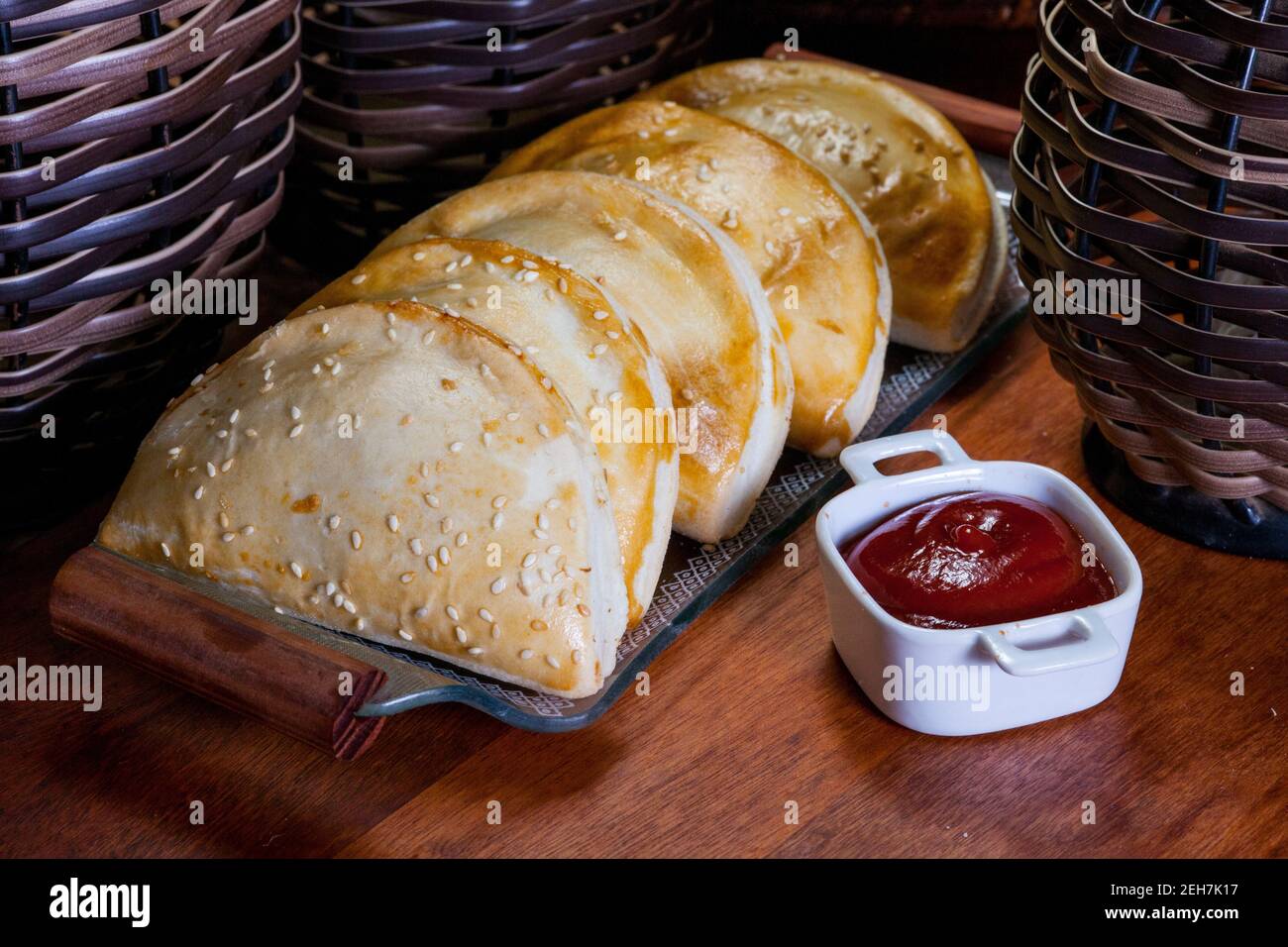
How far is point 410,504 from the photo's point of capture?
1.66m

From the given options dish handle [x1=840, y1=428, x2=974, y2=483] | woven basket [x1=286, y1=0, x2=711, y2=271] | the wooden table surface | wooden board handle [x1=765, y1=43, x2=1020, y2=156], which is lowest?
the wooden table surface

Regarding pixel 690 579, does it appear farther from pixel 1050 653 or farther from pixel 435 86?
pixel 435 86

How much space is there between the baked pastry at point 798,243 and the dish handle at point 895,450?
16cm

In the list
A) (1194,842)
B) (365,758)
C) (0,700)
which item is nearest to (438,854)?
(365,758)

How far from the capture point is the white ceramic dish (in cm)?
160

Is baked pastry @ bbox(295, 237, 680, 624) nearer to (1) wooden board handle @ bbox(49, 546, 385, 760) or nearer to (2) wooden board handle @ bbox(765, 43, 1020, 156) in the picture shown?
(1) wooden board handle @ bbox(49, 546, 385, 760)

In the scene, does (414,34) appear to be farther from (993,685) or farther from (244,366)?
(993,685)

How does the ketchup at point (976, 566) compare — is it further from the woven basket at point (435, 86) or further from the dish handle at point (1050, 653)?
the woven basket at point (435, 86)

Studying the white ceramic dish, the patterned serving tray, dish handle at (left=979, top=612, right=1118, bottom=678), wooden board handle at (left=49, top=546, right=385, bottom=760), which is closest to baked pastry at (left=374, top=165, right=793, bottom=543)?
the patterned serving tray

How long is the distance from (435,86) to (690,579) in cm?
97

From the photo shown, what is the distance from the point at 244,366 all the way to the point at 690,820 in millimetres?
856

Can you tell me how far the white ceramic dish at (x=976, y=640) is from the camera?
160 cm

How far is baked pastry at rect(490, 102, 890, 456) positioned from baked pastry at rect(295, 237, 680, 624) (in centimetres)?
32

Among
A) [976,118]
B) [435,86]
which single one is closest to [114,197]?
[435,86]
